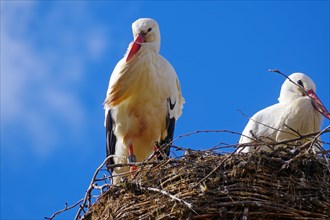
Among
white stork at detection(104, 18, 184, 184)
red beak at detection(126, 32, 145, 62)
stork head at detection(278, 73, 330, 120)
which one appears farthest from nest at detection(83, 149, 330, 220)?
stork head at detection(278, 73, 330, 120)

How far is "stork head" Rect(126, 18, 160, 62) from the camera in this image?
7449mm

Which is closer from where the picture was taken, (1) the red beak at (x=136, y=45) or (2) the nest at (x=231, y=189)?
(2) the nest at (x=231, y=189)

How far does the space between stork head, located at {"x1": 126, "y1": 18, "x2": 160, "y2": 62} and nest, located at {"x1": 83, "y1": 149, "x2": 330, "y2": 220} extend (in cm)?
188

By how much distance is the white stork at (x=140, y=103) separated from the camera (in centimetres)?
724

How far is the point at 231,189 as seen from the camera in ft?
17.7

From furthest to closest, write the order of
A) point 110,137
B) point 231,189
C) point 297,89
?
1. point 297,89
2. point 110,137
3. point 231,189

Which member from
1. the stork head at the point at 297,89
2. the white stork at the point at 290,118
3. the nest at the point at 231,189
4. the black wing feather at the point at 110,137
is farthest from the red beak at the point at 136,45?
the nest at the point at 231,189

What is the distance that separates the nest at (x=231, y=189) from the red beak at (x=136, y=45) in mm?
1714

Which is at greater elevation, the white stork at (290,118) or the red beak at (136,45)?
the red beak at (136,45)

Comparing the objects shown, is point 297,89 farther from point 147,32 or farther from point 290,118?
point 147,32

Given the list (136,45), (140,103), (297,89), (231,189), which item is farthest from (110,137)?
(231,189)

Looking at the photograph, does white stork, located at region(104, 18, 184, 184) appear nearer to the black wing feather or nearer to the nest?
the black wing feather

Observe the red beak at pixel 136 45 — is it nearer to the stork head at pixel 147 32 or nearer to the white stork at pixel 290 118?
the stork head at pixel 147 32

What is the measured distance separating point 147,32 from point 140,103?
56cm
